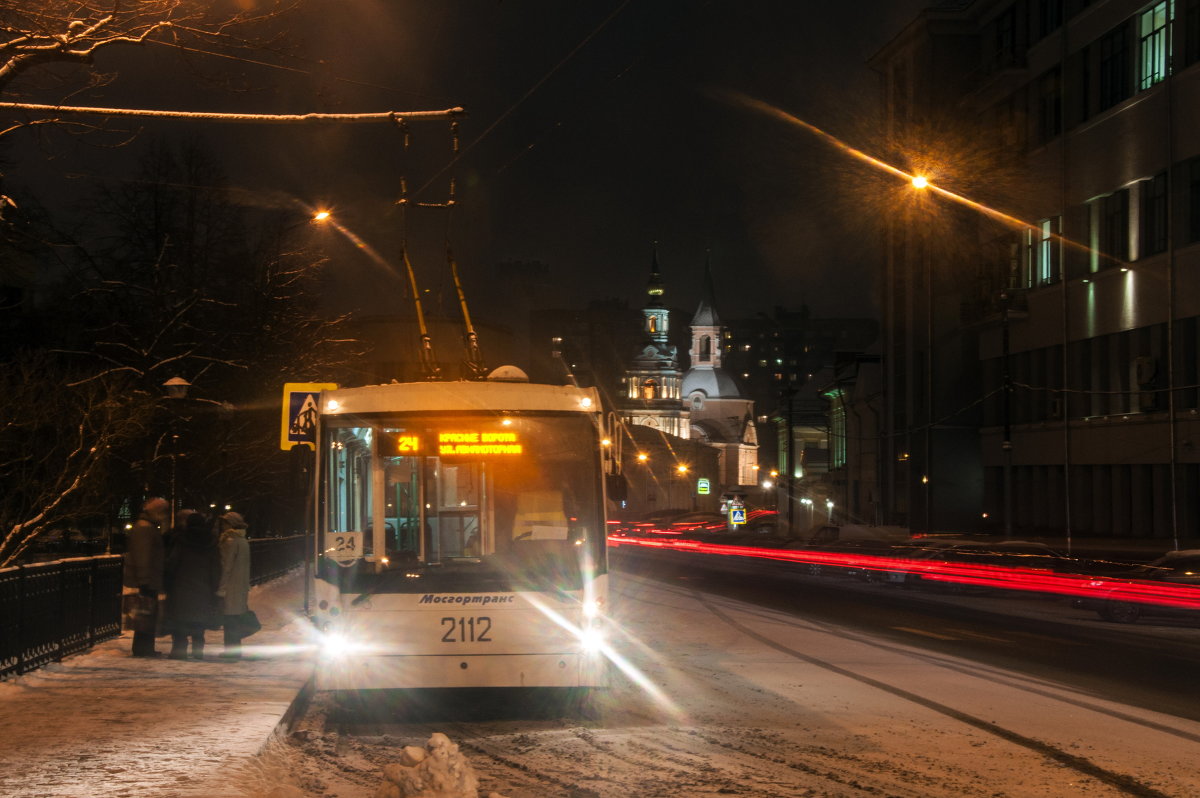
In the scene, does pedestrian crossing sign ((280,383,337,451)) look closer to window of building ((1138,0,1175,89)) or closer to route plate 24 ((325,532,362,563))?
route plate 24 ((325,532,362,563))

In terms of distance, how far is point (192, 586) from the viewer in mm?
15148

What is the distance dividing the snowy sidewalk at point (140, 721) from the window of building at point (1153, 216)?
1180 inches

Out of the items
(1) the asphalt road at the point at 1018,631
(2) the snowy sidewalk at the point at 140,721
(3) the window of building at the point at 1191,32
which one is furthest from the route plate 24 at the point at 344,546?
(3) the window of building at the point at 1191,32

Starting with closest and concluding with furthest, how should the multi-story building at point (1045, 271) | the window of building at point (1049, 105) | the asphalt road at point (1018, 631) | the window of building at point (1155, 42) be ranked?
1. the asphalt road at point (1018, 631)
2. the window of building at point (1155, 42)
3. the multi-story building at point (1045, 271)
4. the window of building at point (1049, 105)

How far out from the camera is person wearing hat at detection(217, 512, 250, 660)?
15531 millimetres

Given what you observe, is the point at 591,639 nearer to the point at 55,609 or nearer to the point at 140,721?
the point at 140,721

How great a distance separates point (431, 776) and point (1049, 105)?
43895mm

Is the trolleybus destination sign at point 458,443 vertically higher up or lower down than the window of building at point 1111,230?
lower down

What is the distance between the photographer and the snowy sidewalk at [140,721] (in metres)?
7.95

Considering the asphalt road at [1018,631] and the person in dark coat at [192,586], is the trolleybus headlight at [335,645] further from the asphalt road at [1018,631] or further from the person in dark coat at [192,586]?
the asphalt road at [1018,631]

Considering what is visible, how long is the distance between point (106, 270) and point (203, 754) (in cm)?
2832

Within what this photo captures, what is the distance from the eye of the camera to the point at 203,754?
344 inches

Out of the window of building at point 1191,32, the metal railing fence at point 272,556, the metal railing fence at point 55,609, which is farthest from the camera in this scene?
the window of building at point 1191,32

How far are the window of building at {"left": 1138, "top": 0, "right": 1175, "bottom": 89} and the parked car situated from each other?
1751 cm
